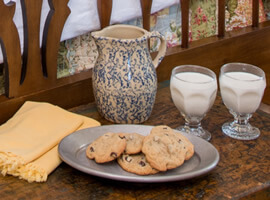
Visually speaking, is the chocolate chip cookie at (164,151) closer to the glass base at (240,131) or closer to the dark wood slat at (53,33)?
the glass base at (240,131)

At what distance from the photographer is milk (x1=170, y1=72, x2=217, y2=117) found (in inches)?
42.8

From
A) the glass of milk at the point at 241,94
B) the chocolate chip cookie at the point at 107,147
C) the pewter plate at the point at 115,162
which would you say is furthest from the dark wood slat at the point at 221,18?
the chocolate chip cookie at the point at 107,147

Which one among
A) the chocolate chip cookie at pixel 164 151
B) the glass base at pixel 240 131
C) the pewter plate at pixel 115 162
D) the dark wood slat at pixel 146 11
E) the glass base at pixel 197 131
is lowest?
the glass base at pixel 240 131

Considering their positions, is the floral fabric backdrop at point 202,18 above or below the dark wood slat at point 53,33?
below

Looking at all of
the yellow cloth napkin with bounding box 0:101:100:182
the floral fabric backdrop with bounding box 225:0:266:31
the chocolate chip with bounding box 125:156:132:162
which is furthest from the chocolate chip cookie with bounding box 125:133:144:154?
the floral fabric backdrop with bounding box 225:0:266:31

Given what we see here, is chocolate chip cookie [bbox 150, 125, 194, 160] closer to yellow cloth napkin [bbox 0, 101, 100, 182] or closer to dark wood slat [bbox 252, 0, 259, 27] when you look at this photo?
yellow cloth napkin [bbox 0, 101, 100, 182]

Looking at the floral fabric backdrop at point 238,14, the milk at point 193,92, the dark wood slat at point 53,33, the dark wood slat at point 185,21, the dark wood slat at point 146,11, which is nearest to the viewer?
the milk at point 193,92

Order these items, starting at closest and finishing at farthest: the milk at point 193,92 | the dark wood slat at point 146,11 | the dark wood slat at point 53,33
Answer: the milk at point 193,92
the dark wood slat at point 53,33
the dark wood slat at point 146,11

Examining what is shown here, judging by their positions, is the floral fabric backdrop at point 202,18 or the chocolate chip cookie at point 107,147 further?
the floral fabric backdrop at point 202,18

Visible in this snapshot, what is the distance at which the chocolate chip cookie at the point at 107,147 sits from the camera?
94 cm

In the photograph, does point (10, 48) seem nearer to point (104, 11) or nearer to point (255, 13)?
point (104, 11)

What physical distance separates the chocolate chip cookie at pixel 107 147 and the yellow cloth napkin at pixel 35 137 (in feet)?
A: 0.26

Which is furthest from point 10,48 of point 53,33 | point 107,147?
point 107,147

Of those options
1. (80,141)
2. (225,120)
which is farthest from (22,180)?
(225,120)
